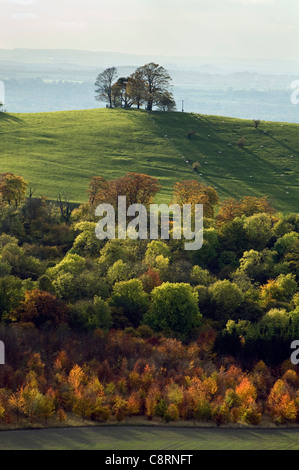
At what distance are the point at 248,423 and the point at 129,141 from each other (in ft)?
358

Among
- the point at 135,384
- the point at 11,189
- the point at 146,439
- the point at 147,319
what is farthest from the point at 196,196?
the point at 146,439

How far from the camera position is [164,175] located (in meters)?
130

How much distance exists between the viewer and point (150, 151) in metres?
144

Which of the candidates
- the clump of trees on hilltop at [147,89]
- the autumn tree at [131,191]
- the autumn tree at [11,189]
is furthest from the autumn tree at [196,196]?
the clump of trees on hilltop at [147,89]

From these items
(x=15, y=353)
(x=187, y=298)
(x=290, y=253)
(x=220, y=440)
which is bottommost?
(x=220, y=440)

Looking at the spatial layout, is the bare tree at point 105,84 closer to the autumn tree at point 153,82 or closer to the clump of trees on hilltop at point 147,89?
the clump of trees on hilltop at point 147,89

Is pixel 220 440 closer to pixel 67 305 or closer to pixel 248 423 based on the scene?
pixel 248 423

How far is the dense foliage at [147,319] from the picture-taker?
51.8m

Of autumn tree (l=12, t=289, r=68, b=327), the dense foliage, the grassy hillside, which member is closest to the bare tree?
the grassy hillside

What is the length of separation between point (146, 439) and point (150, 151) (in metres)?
105

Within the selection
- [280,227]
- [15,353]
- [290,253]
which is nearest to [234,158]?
[280,227]

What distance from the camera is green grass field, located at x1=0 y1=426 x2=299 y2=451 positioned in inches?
1790

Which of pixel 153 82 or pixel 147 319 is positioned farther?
pixel 153 82

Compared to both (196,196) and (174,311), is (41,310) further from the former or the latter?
(196,196)
